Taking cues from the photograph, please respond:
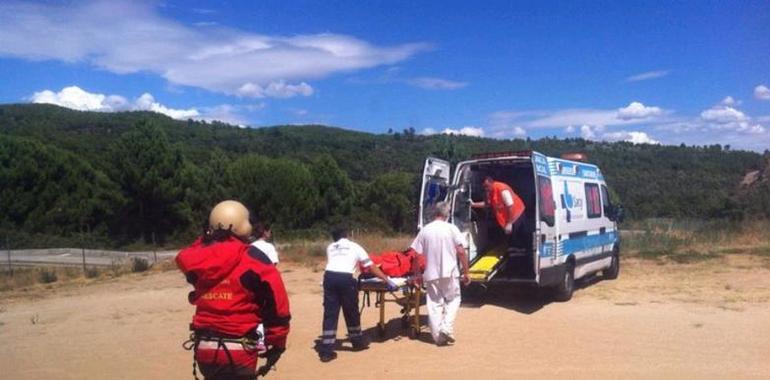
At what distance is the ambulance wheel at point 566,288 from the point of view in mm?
12547

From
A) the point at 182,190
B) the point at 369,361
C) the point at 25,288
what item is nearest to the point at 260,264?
the point at 369,361

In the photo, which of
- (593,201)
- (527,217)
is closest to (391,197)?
(593,201)

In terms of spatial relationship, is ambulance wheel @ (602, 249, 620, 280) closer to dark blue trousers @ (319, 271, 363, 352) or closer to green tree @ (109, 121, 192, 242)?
dark blue trousers @ (319, 271, 363, 352)

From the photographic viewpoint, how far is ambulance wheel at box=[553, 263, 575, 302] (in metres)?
12.5

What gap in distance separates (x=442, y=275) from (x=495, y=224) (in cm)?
399

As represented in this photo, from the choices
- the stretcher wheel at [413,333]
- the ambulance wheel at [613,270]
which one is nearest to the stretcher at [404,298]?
the stretcher wheel at [413,333]

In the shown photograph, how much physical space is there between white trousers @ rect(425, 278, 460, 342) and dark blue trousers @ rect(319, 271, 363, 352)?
992 millimetres

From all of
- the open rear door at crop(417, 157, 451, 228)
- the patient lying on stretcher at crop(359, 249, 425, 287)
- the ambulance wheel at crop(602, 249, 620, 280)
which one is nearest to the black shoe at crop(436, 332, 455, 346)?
the patient lying on stretcher at crop(359, 249, 425, 287)

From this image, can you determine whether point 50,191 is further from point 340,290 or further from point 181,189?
point 340,290

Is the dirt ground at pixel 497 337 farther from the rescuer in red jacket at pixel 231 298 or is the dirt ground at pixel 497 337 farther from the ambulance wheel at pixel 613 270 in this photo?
the rescuer in red jacket at pixel 231 298

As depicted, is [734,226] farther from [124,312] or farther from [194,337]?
[194,337]

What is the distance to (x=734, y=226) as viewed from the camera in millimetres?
24125

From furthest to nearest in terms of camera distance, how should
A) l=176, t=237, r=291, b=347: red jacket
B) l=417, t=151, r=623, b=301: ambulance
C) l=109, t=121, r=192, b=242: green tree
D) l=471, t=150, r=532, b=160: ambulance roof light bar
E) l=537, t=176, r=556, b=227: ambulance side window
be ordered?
1. l=109, t=121, r=192, b=242: green tree
2. l=471, t=150, r=532, b=160: ambulance roof light bar
3. l=417, t=151, r=623, b=301: ambulance
4. l=537, t=176, r=556, b=227: ambulance side window
5. l=176, t=237, r=291, b=347: red jacket

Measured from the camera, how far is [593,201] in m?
14.4
